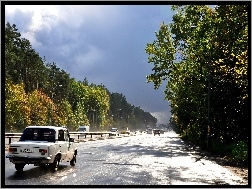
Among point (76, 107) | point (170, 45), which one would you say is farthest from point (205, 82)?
A: point (76, 107)

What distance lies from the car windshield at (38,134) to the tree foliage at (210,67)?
28.7ft

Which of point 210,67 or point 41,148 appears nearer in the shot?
point 41,148

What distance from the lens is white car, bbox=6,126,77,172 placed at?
16.4m

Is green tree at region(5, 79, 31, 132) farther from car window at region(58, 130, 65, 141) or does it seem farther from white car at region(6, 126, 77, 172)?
white car at region(6, 126, 77, 172)

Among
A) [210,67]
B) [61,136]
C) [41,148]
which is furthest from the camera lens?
[210,67]

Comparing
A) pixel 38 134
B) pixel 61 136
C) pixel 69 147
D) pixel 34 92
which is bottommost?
pixel 69 147

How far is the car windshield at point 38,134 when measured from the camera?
17.6m

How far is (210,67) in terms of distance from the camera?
35.3 metres

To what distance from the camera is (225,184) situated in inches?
549

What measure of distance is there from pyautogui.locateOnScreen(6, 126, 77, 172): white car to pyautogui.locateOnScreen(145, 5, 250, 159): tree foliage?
8.57 metres

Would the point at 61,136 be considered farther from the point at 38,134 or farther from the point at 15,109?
the point at 15,109

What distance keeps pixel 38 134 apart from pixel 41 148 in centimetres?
145

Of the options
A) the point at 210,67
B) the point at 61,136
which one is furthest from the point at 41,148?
the point at 210,67

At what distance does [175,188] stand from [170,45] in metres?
37.4
